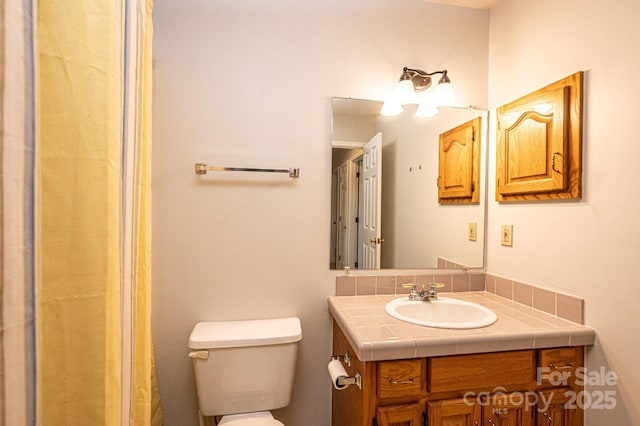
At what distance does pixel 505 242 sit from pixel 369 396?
103 centimetres

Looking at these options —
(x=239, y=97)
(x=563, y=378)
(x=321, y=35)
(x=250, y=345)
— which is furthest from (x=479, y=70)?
(x=250, y=345)

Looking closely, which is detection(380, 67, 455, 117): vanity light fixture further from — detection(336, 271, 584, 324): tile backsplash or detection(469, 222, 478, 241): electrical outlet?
detection(336, 271, 584, 324): tile backsplash

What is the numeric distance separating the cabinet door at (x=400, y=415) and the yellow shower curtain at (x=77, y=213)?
30.7 inches

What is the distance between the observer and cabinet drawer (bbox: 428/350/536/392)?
1.05 m

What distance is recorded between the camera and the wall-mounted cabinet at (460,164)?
1.63m

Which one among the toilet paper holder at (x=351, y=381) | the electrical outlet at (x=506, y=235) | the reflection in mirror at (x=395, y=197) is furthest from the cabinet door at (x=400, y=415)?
the electrical outlet at (x=506, y=235)

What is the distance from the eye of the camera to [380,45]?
1.56 metres

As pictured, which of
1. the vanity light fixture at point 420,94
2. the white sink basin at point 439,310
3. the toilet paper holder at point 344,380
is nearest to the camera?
the toilet paper holder at point 344,380

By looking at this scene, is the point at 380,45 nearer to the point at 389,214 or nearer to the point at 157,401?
the point at 389,214

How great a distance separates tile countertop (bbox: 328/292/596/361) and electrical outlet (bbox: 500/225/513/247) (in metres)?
0.37

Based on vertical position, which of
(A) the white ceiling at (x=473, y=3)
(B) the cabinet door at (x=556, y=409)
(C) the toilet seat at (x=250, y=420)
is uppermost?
(A) the white ceiling at (x=473, y=3)

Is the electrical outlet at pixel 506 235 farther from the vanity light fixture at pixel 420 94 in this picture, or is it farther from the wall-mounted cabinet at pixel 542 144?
the vanity light fixture at pixel 420 94

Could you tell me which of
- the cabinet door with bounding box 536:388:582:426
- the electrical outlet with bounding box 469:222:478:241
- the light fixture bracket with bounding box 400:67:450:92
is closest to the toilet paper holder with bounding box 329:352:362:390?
the cabinet door with bounding box 536:388:582:426

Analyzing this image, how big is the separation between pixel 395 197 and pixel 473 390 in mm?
882
